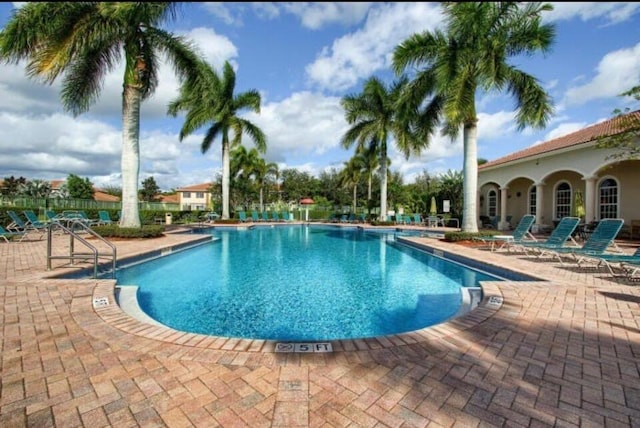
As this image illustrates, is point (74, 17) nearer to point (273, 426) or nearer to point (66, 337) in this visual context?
point (66, 337)

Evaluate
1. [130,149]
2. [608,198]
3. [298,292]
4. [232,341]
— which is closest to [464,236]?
[298,292]

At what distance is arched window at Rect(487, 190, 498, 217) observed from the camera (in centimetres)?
2423

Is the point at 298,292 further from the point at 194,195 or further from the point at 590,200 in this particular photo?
the point at 194,195

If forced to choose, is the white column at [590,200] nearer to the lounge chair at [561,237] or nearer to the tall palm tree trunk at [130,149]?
the lounge chair at [561,237]

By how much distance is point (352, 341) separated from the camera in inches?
134

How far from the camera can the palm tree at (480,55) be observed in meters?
11.3

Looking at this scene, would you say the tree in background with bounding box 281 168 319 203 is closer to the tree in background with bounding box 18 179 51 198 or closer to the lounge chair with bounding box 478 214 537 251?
the lounge chair with bounding box 478 214 537 251

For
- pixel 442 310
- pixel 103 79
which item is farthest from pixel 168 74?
pixel 442 310

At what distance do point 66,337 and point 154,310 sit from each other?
89.1 inches

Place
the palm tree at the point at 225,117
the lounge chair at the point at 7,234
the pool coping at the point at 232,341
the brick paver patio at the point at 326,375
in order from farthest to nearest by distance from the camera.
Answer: the palm tree at the point at 225,117, the lounge chair at the point at 7,234, the pool coping at the point at 232,341, the brick paver patio at the point at 326,375

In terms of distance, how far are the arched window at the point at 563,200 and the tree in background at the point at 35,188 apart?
254 ft

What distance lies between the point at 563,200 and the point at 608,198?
8.75 ft

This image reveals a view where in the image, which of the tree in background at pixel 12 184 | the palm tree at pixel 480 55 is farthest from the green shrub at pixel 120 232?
the tree in background at pixel 12 184

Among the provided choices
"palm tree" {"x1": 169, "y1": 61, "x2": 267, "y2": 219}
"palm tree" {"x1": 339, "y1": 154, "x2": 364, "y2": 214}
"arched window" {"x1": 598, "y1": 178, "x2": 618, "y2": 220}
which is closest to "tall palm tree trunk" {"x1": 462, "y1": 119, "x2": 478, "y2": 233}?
"arched window" {"x1": 598, "y1": 178, "x2": 618, "y2": 220}
